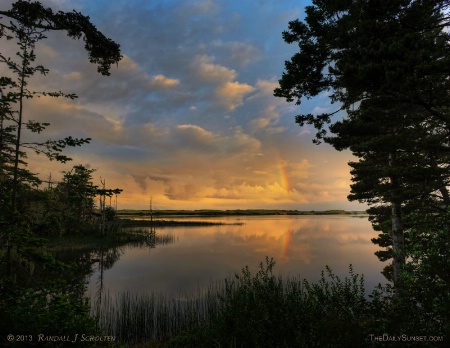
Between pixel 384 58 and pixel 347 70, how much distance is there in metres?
0.94

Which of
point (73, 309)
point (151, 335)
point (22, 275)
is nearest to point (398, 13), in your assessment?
point (73, 309)

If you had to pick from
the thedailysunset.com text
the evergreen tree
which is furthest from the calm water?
the thedailysunset.com text

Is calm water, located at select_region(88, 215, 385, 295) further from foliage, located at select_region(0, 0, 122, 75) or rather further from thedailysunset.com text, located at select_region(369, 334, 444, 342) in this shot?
foliage, located at select_region(0, 0, 122, 75)

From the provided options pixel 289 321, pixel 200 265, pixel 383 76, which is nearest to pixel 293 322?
pixel 289 321

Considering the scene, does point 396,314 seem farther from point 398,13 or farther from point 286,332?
point 398,13

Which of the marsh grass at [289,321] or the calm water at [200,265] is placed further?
the calm water at [200,265]

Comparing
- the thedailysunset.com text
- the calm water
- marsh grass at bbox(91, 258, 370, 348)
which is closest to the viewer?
the thedailysunset.com text

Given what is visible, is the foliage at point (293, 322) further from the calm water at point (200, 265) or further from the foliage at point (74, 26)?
the calm water at point (200, 265)

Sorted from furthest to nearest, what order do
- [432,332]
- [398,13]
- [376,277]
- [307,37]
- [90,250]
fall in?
[90,250], [376,277], [307,37], [398,13], [432,332]

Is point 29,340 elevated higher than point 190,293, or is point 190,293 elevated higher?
point 29,340

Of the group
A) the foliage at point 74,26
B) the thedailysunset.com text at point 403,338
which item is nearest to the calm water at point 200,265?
the thedailysunset.com text at point 403,338

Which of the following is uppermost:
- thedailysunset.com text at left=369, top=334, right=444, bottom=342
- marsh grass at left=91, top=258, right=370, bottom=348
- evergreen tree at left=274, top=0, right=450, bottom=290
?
evergreen tree at left=274, top=0, right=450, bottom=290

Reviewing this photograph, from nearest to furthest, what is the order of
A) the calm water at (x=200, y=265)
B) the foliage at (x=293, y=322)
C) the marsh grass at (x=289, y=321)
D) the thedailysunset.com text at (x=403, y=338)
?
the thedailysunset.com text at (x=403, y=338) < the foliage at (x=293, y=322) < the marsh grass at (x=289, y=321) < the calm water at (x=200, y=265)

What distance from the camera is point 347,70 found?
7746mm
